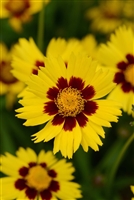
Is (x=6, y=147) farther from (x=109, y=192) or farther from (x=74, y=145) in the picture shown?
(x=74, y=145)

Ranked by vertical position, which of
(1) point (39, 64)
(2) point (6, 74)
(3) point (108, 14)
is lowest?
(1) point (39, 64)

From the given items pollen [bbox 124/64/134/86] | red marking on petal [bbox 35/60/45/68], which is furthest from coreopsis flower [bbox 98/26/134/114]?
red marking on petal [bbox 35/60/45/68]

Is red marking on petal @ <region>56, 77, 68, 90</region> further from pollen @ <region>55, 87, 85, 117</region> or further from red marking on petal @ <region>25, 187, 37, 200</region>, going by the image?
red marking on petal @ <region>25, 187, 37, 200</region>

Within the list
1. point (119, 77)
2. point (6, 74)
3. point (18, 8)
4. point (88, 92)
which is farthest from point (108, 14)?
point (88, 92)

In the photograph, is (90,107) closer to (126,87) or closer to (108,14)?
(126,87)

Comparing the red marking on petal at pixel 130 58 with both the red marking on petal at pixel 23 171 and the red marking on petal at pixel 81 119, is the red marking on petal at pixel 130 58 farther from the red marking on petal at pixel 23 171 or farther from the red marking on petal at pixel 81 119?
the red marking on petal at pixel 23 171

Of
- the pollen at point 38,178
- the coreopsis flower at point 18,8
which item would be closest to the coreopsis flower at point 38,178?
the pollen at point 38,178
